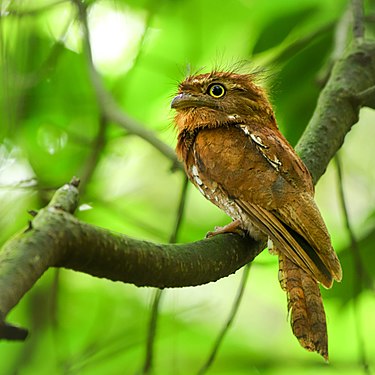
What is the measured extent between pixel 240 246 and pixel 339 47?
5.64 ft

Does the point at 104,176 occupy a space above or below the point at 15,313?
above

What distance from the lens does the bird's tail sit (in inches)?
90.2

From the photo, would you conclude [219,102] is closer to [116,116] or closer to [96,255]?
[116,116]

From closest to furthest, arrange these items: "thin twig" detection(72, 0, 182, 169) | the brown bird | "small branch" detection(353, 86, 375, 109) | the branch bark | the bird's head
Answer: the branch bark
the brown bird
"small branch" detection(353, 86, 375, 109)
the bird's head
"thin twig" detection(72, 0, 182, 169)

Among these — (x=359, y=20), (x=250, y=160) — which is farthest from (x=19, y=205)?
(x=359, y=20)

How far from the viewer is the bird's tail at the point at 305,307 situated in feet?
7.52

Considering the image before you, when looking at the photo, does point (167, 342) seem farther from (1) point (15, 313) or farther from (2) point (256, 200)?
(2) point (256, 200)

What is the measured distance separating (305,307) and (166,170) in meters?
1.72

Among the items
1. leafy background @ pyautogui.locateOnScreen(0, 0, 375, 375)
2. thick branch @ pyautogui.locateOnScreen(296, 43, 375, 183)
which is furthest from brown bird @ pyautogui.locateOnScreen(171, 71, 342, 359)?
leafy background @ pyautogui.locateOnScreen(0, 0, 375, 375)

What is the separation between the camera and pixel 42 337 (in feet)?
13.1

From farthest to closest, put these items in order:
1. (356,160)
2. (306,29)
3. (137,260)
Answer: (356,160) → (306,29) → (137,260)

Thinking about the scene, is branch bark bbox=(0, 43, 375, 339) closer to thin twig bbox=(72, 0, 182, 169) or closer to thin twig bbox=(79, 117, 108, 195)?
thin twig bbox=(72, 0, 182, 169)

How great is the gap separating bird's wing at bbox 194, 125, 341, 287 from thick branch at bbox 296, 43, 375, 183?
132 millimetres

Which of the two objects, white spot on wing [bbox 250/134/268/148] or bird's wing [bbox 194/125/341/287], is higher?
white spot on wing [bbox 250/134/268/148]
